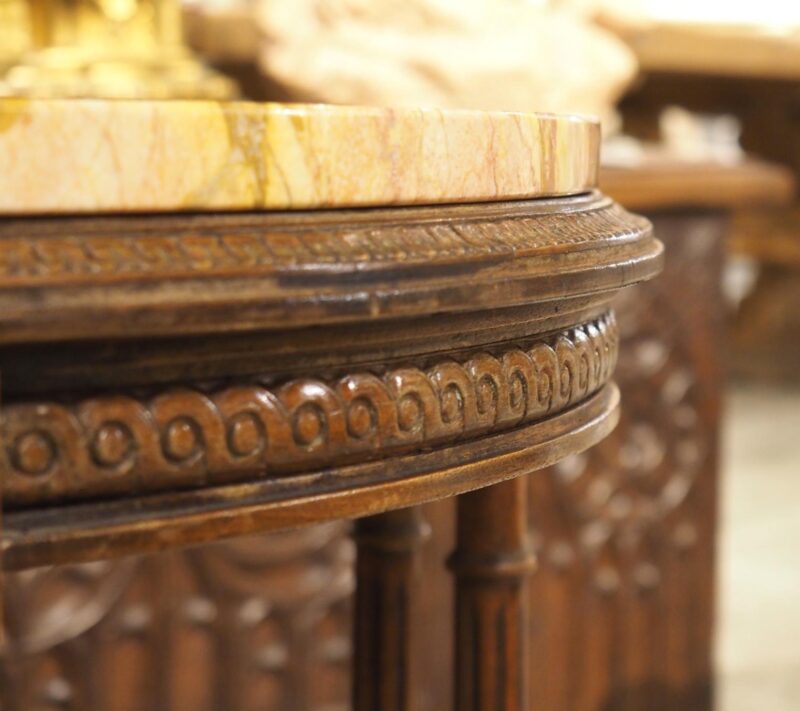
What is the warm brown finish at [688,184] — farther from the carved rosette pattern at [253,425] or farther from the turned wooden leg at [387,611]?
the carved rosette pattern at [253,425]

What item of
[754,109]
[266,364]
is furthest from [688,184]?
[754,109]

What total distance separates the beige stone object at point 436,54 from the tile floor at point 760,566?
84 centimetres

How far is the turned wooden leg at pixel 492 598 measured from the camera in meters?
0.61

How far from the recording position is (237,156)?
356 mm

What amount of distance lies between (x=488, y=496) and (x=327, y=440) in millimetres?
272

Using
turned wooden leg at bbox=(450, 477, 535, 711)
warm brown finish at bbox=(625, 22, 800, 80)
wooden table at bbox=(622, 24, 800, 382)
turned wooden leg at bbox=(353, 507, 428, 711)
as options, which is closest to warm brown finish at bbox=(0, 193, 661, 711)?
turned wooden leg at bbox=(450, 477, 535, 711)

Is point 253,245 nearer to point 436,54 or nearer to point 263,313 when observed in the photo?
point 263,313

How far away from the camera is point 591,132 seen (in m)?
0.51

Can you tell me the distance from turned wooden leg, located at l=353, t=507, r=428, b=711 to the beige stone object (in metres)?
0.92

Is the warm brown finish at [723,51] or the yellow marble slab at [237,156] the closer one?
the yellow marble slab at [237,156]

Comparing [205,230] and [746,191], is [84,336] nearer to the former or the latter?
[205,230]

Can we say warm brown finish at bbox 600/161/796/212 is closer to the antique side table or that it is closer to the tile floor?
the tile floor

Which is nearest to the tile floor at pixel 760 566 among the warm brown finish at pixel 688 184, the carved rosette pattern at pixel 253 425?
the warm brown finish at pixel 688 184

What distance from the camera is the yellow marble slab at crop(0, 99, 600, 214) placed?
0.33 meters
